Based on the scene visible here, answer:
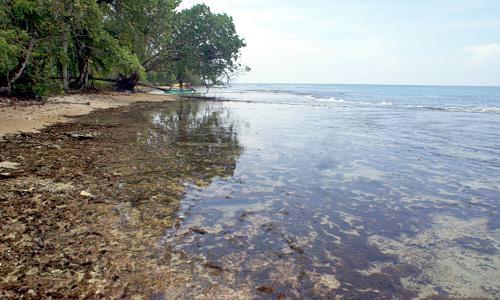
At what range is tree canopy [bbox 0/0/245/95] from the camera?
599 inches

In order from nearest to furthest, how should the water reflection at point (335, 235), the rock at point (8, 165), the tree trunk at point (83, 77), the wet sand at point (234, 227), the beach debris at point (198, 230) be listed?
the wet sand at point (234, 227) → the water reflection at point (335, 235) → the beach debris at point (198, 230) → the rock at point (8, 165) → the tree trunk at point (83, 77)

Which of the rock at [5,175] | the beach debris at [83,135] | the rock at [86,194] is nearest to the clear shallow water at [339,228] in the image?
the rock at [86,194]

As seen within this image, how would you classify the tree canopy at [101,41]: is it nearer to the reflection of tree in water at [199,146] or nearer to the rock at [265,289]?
the reflection of tree in water at [199,146]

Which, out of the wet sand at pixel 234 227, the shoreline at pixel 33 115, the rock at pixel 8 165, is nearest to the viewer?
the wet sand at pixel 234 227

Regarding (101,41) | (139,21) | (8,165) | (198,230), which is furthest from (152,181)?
(139,21)

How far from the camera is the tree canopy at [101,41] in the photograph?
15.2m

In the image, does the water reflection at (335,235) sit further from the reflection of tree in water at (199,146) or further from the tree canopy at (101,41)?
the tree canopy at (101,41)

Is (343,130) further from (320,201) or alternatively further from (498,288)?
(498,288)

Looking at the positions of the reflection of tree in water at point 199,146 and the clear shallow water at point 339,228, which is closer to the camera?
the clear shallow water at point 339,228

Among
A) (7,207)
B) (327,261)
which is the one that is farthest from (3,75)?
(327,261)

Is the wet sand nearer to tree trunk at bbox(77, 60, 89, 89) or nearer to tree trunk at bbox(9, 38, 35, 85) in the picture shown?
tree trunk at bbox(9, 38, 35, 85)

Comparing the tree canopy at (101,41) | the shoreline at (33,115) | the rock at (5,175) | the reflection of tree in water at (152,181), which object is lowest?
the reflection of tree in water at (152,181)

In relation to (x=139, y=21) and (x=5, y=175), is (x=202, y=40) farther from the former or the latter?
(x=5, y=175)

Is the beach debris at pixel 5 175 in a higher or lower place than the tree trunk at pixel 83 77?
lower
